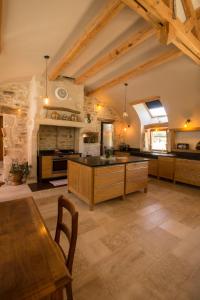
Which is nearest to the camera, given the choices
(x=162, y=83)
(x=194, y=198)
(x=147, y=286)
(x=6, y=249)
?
(x=6, y=249)

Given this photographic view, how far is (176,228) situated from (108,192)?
1.31m

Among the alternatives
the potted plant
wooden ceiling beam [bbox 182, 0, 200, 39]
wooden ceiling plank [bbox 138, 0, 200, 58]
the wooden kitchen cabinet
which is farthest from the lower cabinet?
wooden ceiling beam [bbox 182, 0, 200, 39]

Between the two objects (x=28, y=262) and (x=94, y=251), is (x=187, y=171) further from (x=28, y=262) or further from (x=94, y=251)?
(x=28, y=262)

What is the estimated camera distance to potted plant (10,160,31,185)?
4444 millimetres

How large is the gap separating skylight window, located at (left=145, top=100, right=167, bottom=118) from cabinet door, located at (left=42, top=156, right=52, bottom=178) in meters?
4.28

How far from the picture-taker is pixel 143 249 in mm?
1996

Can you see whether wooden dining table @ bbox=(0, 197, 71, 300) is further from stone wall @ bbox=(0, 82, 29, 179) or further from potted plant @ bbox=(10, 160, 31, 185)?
Answer: stone wall @ bbox=(0, 82, 29, 179)

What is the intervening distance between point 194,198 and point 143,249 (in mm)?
2435

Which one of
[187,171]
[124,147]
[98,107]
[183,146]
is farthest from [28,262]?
[124,147]

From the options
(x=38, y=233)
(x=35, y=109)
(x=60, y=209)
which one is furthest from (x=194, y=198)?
(x=35, y=109)

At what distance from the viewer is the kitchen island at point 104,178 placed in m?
2.99

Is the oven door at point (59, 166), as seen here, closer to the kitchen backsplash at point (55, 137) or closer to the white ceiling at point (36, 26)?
the kitchen backsplash at point (55, 137)

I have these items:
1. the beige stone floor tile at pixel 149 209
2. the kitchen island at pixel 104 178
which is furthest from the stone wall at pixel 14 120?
the beige stone floor tile at pixel 149 209

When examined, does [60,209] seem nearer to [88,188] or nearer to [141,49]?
[88,188]
